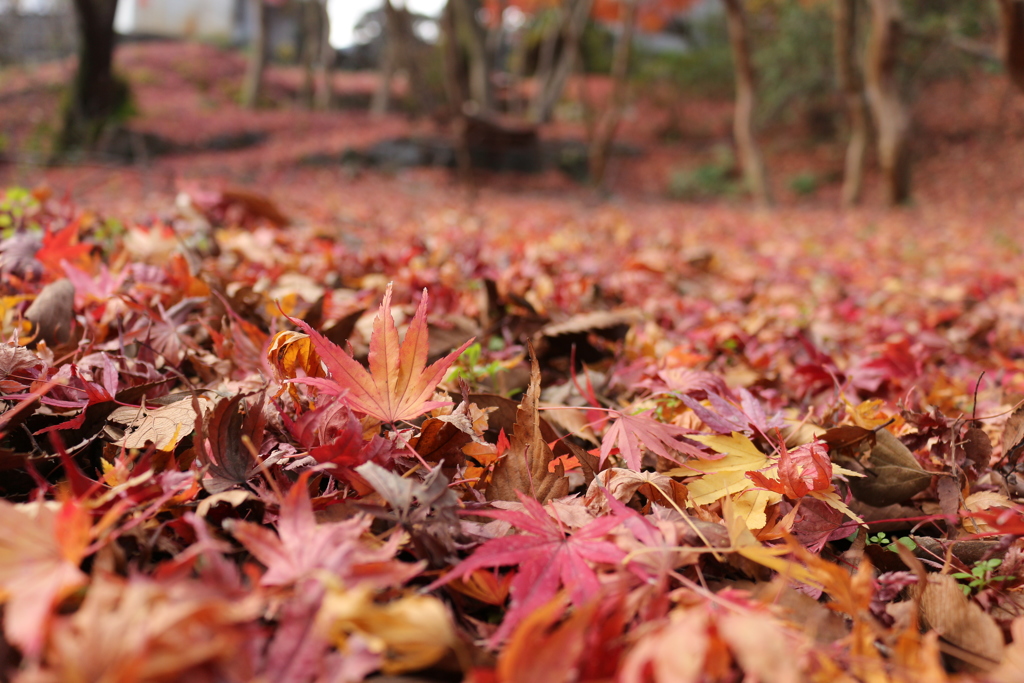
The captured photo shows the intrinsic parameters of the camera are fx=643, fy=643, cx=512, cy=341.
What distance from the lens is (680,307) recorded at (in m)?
2.26

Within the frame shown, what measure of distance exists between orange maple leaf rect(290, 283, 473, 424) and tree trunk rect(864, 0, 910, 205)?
9218mm

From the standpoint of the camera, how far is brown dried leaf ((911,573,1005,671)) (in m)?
0.63

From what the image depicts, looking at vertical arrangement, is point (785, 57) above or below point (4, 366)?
above

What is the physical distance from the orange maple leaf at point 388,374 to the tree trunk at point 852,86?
33.1 feet

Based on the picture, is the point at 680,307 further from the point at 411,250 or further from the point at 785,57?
the point at 785,57

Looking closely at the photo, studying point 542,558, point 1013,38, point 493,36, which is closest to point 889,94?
point 1013,38

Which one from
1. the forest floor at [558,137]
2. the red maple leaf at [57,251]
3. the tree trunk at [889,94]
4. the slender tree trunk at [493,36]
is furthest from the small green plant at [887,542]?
the slender tree trunk at [493,36]

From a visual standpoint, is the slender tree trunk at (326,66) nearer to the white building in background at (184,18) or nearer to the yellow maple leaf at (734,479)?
the white building in background at (184,18)

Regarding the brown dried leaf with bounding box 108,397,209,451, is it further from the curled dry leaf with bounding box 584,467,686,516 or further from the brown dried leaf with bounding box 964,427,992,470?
the brown dried leaf with bounding box 964,427,992,470

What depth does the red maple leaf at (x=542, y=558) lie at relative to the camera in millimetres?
583

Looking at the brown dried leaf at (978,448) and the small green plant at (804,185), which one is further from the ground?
the small green plant at (804,185)

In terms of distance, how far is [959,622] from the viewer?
2.15ft

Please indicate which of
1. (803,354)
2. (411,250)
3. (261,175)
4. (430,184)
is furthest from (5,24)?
(803,354)

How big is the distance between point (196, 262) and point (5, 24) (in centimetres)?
2863
